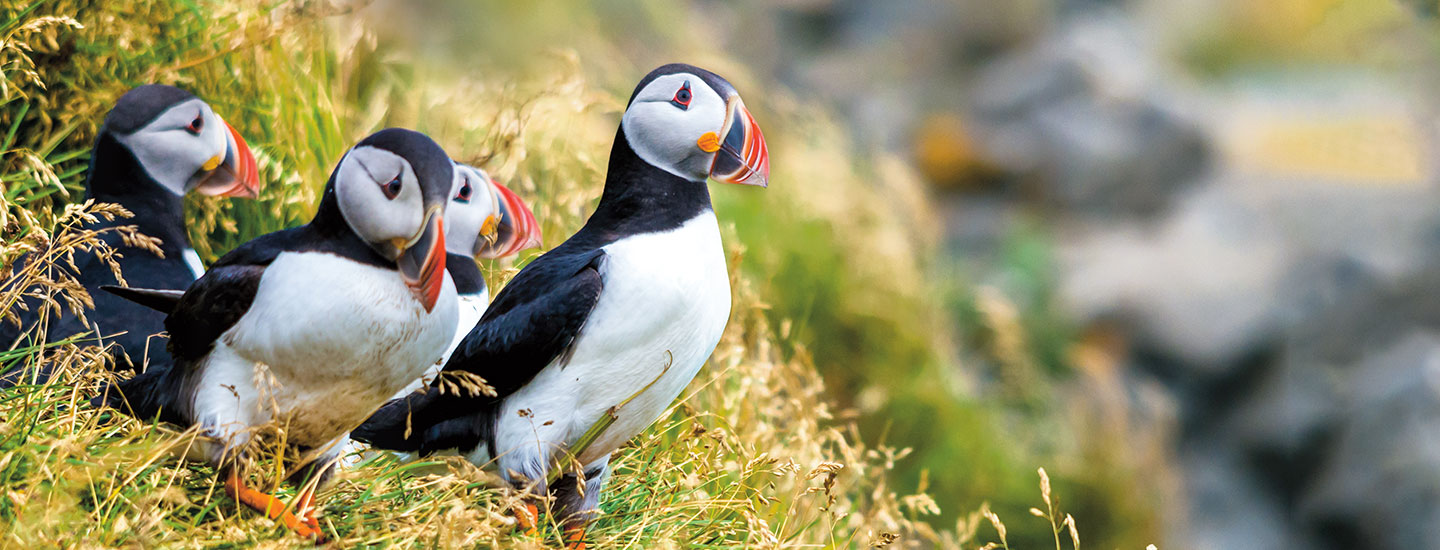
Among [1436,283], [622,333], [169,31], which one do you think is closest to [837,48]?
[1436,283]

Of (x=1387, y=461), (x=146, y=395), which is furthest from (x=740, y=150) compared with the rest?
(x=1387, y=461)

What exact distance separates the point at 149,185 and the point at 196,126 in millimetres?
193

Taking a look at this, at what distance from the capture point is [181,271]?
2.46 metres

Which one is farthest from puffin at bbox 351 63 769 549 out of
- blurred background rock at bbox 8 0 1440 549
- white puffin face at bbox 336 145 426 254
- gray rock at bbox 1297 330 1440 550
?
gray rock at bbox 1297 330 1440 550

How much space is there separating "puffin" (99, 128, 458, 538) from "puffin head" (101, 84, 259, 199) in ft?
1.75

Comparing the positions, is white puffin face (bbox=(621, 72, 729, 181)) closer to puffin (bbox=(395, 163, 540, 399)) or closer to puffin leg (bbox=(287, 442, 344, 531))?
puffin (bbox=(395, 163, 540, 399))

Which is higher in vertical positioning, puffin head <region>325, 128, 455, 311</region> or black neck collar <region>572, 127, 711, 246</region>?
puffin head <region>325, 128, 455, 311</region>

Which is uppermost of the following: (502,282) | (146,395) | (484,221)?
(484,221)

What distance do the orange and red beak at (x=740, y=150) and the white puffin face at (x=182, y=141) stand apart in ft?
3.79

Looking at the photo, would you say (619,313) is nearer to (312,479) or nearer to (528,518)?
(528,518)

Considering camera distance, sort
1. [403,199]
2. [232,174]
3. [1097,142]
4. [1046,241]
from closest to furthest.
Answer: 1. [403,199]
2. [232,174]
3. [1046,241]
4. [1097,142]

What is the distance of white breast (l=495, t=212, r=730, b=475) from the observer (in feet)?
6.63

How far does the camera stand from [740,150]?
2039 millimetres

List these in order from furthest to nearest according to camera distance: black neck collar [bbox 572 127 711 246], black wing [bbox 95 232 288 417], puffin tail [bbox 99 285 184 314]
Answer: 1. black neck collar [bbox 572 127 711 246]
2. puffin tail [bbox 99 285 184 314]
3. black wing [bbox 95 232 288 417]
